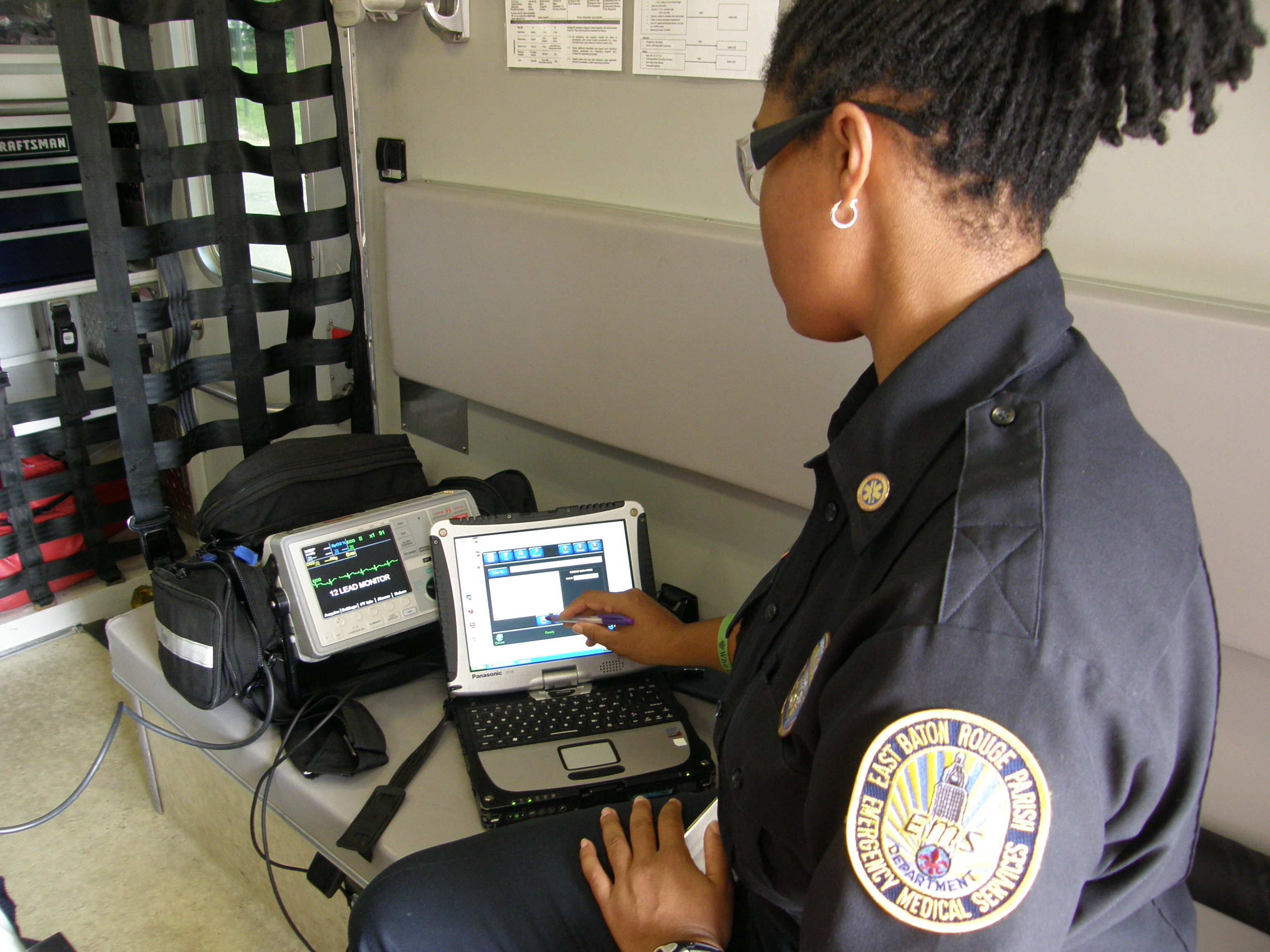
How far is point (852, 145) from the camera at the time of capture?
2.56 feet

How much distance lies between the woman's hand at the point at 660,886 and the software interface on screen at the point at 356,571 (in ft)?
1.96

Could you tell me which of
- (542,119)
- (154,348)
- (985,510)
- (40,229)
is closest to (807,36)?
(985,510)

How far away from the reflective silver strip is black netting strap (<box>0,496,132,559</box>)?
1.06m

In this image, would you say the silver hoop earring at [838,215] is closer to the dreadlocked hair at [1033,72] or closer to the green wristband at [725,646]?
the dreadlocked hair at [1033,72]

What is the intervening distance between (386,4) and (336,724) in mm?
1344

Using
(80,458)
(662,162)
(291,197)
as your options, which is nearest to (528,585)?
(662,162)

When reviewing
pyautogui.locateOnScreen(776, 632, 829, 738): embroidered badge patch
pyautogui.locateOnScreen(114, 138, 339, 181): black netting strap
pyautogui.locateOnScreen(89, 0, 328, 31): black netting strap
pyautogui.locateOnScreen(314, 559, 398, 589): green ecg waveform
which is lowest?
pyautogui.locateOnScreen(314, 559, 398, 589): green ecg waveform

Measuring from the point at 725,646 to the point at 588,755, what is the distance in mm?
277

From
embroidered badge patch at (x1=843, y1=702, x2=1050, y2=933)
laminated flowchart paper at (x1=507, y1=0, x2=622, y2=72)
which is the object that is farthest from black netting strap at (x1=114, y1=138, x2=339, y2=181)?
embroidered badge patch at (x1=843, y1=702, x2=1050, y2=933)

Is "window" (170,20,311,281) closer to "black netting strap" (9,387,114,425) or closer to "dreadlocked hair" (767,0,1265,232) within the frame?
"black netting strap" (9,387,114,425)

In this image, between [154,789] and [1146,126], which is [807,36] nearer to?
[1146,126]

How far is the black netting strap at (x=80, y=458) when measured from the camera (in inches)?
92.0

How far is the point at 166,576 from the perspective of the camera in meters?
1.50

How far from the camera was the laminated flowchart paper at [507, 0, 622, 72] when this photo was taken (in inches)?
63.4
